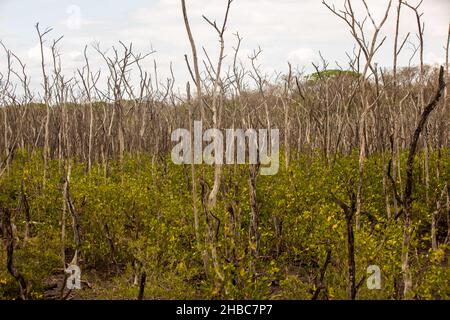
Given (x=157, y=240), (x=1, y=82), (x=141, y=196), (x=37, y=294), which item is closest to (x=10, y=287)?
(x=37, y=294)

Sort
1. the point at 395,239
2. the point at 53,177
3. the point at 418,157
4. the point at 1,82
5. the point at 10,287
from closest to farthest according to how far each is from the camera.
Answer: the point at 395,239, the point at 10,287, the point at 418,157, the point at 53,177, the point at 1,82

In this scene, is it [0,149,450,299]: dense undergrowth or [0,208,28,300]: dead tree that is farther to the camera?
[0,149,450,299]: dense undergrowth

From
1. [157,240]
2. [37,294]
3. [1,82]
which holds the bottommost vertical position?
[37,294]

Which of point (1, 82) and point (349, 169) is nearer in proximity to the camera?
point (349, 169)

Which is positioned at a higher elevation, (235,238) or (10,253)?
(10,253)

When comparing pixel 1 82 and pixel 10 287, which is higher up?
pixel 1 82

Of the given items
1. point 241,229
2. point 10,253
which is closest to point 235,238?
point 241,229

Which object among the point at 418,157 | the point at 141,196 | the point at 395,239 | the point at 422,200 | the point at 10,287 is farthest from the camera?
the point at 418,157

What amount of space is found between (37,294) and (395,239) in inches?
169

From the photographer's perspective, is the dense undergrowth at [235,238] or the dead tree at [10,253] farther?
the dense undergrowth at [235,238]

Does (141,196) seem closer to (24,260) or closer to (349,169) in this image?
(24,260)

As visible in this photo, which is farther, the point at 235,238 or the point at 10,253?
the point at 235,238

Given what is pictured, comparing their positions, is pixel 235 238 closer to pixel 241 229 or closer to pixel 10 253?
pixel 241 229

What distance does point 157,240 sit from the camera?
7094 millimetres
